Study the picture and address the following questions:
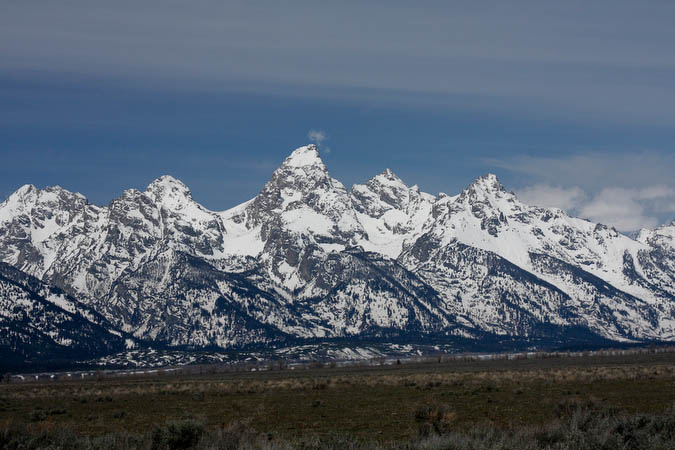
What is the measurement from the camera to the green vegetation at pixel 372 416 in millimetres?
29734

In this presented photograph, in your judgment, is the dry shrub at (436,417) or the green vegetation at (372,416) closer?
the green vegetation at (372,416)

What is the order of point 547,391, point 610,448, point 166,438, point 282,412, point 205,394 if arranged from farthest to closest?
point 205,394
point 547,391
point 282,412
point 166,438
point 610,448

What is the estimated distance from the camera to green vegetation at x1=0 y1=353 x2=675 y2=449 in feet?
97.6

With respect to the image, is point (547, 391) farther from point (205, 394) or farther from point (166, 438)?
point (166, 438)

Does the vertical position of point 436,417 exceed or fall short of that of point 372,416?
it exceeds it

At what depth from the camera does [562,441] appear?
96.4 ft

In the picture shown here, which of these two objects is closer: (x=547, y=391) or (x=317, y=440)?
(x=317, y=440)

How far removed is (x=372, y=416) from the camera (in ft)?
177

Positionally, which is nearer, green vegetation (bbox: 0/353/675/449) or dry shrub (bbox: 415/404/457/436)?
green vegetation (bbox: 0/353/675/449)

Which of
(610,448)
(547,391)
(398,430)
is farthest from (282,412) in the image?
(610,448)

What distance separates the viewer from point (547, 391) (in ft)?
228

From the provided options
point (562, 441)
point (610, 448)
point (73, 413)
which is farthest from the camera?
point (73, 413)

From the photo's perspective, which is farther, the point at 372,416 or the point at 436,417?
the point at 372,416

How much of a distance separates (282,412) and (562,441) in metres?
33.0
